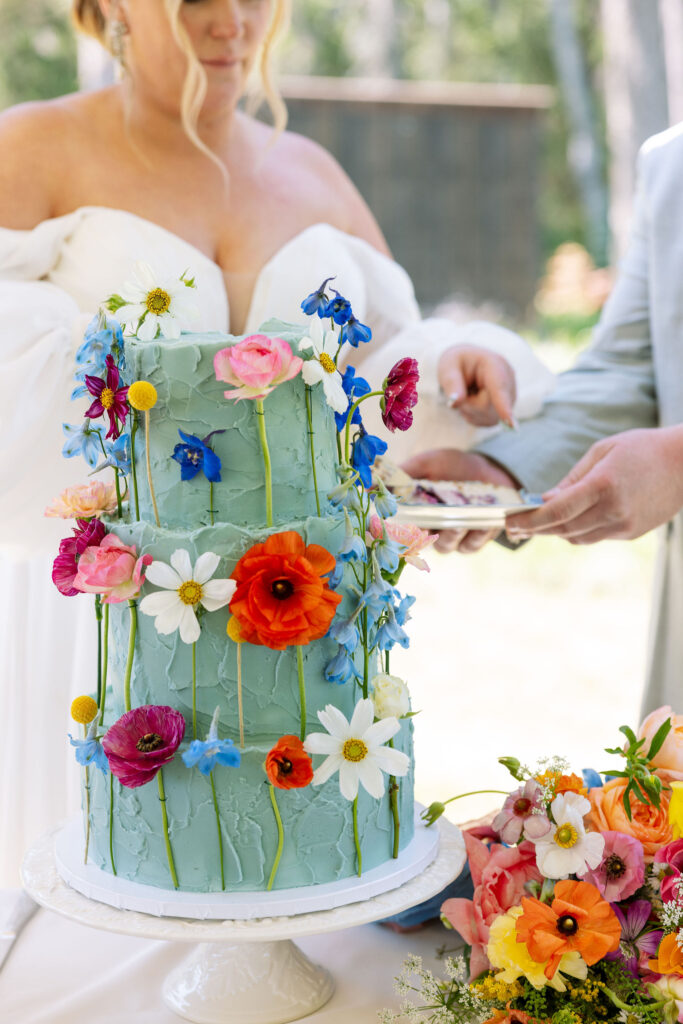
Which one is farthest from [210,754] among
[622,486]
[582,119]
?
[582,119]

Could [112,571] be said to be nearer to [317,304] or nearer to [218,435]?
[218,435]

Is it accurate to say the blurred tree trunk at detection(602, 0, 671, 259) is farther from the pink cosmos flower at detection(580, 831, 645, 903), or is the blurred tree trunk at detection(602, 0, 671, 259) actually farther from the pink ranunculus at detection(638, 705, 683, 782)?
the pink cosmos flower at detection(580, 831, 645, 903)

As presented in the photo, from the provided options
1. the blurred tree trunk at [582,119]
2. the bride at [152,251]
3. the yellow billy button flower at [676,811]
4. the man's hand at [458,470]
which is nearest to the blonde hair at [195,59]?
the bride at [152,251]

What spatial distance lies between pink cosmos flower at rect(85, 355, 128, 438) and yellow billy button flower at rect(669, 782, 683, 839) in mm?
694

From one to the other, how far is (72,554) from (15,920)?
1.76 feet

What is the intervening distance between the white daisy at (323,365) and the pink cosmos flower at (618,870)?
1.72ft

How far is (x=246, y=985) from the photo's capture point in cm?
123

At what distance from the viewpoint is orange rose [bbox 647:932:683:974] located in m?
1.02

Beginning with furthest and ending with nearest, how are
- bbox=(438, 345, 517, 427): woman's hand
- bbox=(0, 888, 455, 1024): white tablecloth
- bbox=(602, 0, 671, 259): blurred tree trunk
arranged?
bbox=(602, 0, 671, 259): blurred tree trunk, bbox=(438, 345, 517, 427): woman's hand, bbox=(0, 888, 455, 1024): white tablecloth

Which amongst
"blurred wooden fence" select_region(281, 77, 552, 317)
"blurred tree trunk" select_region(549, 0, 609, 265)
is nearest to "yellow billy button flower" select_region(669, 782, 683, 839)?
"blurred wooden fence" select_region(281, 77, 552, 317)

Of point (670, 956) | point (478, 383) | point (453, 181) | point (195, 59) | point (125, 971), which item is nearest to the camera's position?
point (670, 956)

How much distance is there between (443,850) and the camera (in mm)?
1283

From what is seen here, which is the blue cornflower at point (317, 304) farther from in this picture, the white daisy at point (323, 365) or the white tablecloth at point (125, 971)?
the white tablecloth at point (125, 971)

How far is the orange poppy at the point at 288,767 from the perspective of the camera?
1088 mm
